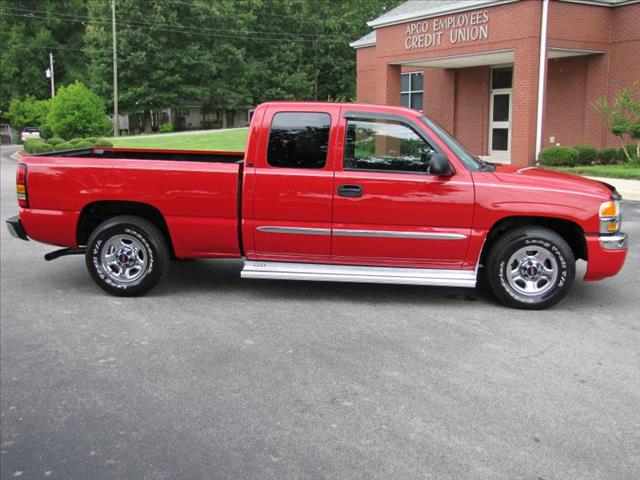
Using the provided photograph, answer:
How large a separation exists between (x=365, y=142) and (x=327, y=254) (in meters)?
1.14

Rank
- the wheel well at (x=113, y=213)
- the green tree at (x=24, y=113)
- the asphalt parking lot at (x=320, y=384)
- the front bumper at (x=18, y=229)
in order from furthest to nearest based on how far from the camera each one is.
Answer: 1. the green tree at (x=24, y=113)
2. the front bumper at (x=18, y=229)
3. the wheel well at (x=113, y=213)
4. the asphalt parking lot at (x=320, y=384)

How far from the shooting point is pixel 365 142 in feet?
21.6

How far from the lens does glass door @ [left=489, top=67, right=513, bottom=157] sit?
83.1 ft

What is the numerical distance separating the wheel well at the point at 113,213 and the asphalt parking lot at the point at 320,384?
66 centimetres

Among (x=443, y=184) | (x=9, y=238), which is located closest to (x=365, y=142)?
(x=443, y=184)

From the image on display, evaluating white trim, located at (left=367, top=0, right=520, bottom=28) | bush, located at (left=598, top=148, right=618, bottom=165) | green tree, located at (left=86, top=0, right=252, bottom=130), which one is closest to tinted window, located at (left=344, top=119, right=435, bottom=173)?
bush, located at (left=598, top=148, right=618, bottom=165)

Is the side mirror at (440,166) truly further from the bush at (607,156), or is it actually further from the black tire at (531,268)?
the bush at (607,156)

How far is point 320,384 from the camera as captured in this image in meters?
4.59

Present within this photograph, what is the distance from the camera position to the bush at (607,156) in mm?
20656

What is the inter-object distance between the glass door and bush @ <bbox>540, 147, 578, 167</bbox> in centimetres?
493

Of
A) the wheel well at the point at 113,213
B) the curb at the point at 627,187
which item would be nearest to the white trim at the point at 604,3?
the curb at the point at 627,187

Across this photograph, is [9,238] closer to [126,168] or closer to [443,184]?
[126,168]

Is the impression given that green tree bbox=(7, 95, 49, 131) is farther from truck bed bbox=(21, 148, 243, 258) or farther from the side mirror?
the side mirror

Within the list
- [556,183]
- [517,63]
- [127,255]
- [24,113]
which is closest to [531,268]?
[556,183]
